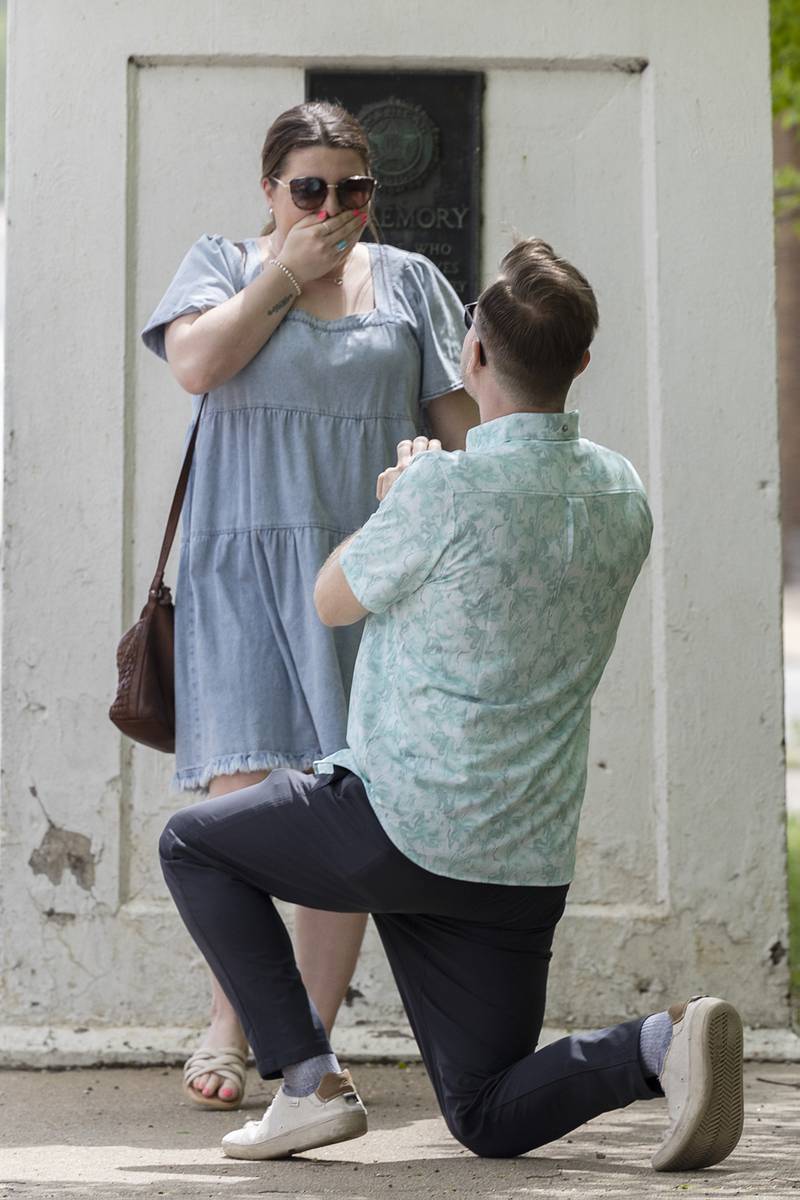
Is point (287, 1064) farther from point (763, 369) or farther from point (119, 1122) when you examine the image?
point (763, 369)

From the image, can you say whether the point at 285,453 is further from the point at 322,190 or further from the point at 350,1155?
the point at 350,1155

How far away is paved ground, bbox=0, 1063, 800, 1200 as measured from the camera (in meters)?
2.84

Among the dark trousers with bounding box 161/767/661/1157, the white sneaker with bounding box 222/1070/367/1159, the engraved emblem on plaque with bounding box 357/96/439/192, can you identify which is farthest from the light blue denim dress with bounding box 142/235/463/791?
the engraved emblem on plaque with bounding box 357/96/439/192

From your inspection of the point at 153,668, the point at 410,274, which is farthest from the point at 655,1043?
the point at 410,274

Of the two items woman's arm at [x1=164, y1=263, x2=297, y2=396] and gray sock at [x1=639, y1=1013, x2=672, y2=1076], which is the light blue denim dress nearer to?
woman's arm at [x1=164, y1=263, x2=297, y2=396]

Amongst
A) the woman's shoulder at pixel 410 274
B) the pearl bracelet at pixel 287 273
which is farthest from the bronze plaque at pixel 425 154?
the pearl bracelet at pixel 287 273

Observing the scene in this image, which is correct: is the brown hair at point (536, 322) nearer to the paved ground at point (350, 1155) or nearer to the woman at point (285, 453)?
the woman at point (285, 453)

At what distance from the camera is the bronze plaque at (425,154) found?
14.5 feet

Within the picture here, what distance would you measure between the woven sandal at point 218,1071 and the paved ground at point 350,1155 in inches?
1.3

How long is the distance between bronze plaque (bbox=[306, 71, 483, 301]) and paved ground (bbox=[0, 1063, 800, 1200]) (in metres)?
2.16

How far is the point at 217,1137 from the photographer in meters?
3.38

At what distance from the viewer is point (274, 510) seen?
11.7ft

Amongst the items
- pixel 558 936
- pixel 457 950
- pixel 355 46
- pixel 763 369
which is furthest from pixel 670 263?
pixel 457 950

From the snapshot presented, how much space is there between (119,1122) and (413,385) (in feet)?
5.73
